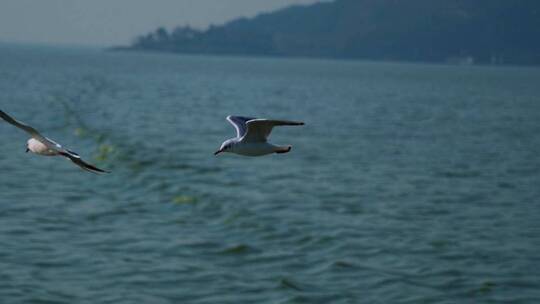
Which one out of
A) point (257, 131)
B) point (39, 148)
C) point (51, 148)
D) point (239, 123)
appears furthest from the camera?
point (239, 123)

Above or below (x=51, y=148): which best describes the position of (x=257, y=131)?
below

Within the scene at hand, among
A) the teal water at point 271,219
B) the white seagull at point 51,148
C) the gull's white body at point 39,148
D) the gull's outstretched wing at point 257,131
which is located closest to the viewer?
the white seagull at point 51,148

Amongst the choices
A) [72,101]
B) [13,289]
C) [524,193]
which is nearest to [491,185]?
[524,193]

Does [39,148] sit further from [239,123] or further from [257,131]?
[239,123]

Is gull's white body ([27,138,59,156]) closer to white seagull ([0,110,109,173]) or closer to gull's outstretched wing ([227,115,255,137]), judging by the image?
white seagull ([0,110,109,173])

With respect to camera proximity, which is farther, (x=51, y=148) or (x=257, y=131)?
(x=257, y=131)

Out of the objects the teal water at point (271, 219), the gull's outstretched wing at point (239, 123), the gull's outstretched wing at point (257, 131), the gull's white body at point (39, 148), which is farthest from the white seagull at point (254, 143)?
the teal water at point (271, 219)

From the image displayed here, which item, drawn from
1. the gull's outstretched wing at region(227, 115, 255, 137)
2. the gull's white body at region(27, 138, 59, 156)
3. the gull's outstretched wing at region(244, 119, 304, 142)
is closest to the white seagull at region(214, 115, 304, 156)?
the gull's outstretched wing at region(244, 119, 304, 142)

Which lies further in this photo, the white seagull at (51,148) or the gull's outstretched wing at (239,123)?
the gull's outstretched wing at (239,123)

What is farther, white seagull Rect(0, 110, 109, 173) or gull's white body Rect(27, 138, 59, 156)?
gull's white body Rect(27, 138, 59, 156)

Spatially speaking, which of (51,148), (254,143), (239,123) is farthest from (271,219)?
(51,148)

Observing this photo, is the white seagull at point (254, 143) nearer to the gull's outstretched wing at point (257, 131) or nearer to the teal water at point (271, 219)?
the gull's outstretched wing at point (257, 131)

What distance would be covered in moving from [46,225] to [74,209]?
415 centimetres

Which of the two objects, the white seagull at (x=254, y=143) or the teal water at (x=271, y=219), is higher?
the white seagull at (x=254, y=143)
